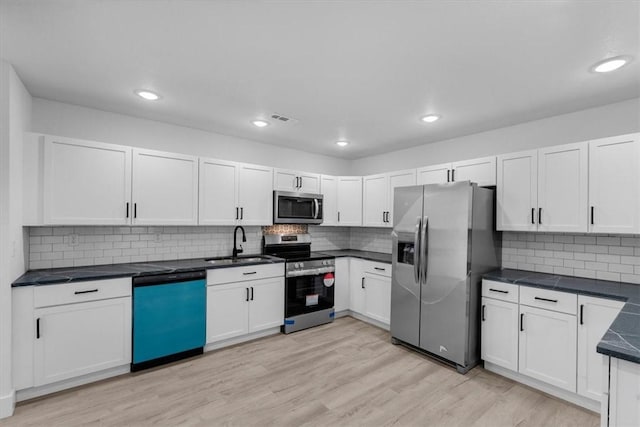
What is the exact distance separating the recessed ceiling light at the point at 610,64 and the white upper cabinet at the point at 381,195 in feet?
6.91

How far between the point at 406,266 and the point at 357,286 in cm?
118

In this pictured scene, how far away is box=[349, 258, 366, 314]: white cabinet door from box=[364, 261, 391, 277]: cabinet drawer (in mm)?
115

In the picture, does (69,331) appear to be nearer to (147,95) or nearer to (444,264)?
(147,95)

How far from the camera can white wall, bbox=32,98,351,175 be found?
299 cm

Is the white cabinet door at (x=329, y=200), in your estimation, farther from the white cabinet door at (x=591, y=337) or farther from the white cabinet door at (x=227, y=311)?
the white cabinet door at (x=591, y=337)

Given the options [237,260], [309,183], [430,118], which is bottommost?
[237,260]

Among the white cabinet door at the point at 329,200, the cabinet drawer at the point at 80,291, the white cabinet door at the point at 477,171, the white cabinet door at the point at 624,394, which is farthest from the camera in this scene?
the white cabinet door at the point at 329,200

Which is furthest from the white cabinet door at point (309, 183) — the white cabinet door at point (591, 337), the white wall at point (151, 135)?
the white cabinet door at point (591, 337)

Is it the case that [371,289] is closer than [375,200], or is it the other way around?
[371,289]

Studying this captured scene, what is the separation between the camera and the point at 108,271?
2.85m

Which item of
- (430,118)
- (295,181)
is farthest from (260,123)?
(430,118)

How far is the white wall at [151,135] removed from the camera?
2.99 meters

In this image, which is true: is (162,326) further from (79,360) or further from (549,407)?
(549,407)

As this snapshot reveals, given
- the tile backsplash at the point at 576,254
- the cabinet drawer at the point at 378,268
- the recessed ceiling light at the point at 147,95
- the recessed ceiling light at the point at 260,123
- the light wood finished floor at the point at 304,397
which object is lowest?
the light wood finished floor at the point at 304,397
